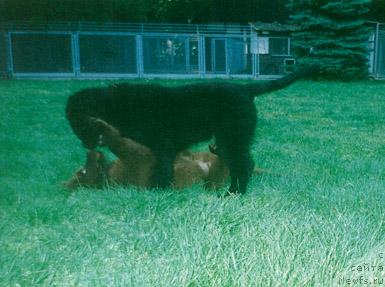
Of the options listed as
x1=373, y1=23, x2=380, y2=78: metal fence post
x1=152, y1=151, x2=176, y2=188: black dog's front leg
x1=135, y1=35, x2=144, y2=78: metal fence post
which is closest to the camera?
x1=152, y1=151, x2=176, y2=188: black dog's front leg

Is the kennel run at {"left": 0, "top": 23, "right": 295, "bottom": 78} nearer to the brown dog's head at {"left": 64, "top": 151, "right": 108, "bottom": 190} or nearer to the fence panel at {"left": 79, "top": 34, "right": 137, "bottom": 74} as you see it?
the fence panel at {"left": 79, "top": 34, "right": 137, "bottom": 74}

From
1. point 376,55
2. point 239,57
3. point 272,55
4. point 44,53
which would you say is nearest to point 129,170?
point 272,55

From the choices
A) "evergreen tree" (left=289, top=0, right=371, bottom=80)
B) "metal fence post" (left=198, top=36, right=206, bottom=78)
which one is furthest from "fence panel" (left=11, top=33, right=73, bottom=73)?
"evergreen tree" (left=289, top=0, right=371, bottom=80)

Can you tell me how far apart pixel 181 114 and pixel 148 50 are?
5515 millimetres

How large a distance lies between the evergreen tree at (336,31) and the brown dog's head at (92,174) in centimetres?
627

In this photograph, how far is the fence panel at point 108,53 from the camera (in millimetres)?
7852

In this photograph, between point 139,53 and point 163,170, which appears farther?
point 139,53

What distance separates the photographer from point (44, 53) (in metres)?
6.58

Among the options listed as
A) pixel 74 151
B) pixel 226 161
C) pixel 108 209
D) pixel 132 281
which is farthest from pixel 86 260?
pixel 74 151

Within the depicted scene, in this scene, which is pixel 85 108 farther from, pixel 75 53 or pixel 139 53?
pixel 75 53

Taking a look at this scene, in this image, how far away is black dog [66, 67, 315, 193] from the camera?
2545mm

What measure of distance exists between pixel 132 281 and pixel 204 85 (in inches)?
54.7

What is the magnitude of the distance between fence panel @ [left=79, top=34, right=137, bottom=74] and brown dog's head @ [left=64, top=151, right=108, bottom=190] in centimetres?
481

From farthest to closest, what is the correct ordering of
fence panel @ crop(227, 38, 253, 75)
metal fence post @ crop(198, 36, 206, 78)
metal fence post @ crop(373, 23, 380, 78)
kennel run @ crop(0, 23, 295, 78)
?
1. metal fence post @ crop(373, 23, 380, 78)
2. metal fence post @ crop(198, 36, 206, 78)
3. kennel run @ crop(0, 23, 295, 78)
4. fence panel @ crop(227, 38, 253, 75)
